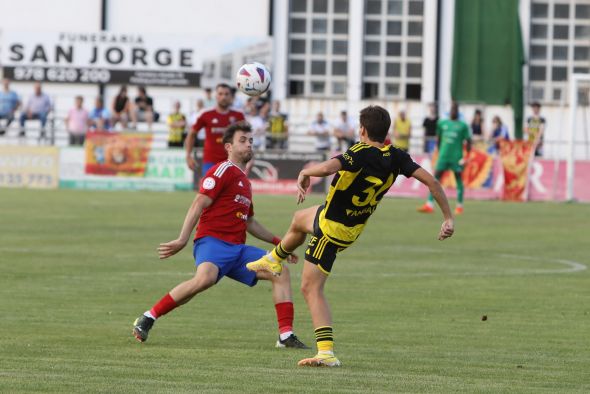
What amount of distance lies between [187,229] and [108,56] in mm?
36708

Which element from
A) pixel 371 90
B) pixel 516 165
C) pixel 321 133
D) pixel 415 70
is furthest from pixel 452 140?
pixel 371 90

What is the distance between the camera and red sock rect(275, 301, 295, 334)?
1074 cm

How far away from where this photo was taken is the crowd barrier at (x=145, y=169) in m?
36.1

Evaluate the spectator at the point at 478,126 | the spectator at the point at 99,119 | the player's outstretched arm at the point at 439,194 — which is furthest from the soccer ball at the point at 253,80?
the spectator at the point at 478,126

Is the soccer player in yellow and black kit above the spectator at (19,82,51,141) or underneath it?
underneath

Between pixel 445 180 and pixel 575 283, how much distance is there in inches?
775

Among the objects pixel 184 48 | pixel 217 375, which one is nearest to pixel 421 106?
pixel 184 48

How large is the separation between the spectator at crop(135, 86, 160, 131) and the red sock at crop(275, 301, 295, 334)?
98.0 feet

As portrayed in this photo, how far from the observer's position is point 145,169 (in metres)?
37.4

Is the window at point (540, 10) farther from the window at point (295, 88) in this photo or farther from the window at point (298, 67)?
the window at point (295, 88)

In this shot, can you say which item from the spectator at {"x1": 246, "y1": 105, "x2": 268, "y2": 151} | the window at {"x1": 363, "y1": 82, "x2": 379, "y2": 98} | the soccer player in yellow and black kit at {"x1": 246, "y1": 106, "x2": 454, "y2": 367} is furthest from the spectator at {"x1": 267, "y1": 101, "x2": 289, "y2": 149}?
the soccer player in yellow and black kit at {"x1": 246, "y1": 106, "x2": 454, "y2": 367}

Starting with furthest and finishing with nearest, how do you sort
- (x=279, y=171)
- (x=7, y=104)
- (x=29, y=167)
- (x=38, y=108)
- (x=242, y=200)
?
(x=7, y=104) < (x=38, y=108) < (x=29, y=167) < (x=279, y=171) < (x=242, y=200)

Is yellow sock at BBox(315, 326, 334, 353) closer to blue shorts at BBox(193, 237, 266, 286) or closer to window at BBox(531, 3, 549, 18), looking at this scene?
blue shorts at BBox(193, 237, 266, 286)

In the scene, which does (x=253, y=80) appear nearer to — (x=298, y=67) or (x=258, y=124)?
(x=258, y=124)
